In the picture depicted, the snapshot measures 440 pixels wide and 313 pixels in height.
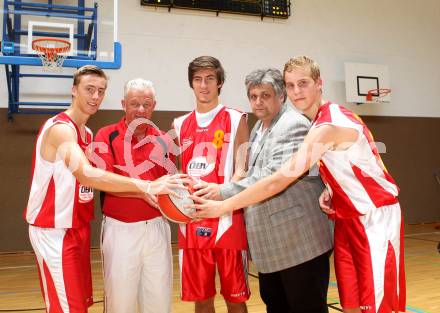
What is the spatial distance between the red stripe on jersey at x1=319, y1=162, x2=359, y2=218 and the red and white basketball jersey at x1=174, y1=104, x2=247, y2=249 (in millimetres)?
767

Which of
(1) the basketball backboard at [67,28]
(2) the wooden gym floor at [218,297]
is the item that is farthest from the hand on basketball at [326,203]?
(1) the basketball backboard at [67,28]

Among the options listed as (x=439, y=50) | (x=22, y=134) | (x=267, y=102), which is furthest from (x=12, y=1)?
(x=439, y=50)

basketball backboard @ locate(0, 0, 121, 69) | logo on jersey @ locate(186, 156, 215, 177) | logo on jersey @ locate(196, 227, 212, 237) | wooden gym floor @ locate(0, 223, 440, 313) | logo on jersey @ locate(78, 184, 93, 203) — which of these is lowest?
wooden gym floor @ locate(0, 223, 440, 313)

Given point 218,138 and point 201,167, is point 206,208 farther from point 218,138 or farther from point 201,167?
point 218,138

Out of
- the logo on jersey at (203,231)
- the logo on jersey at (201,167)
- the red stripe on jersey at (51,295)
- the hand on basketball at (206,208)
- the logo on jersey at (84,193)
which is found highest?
the logo on jersey at (201,167)

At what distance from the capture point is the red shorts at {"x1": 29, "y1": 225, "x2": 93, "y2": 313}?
2.56 metres

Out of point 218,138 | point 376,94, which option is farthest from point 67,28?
point 376,94

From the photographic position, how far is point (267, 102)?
2906 mm

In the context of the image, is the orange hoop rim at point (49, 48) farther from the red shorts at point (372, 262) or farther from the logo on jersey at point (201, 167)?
the red shorts at point (372, 262)

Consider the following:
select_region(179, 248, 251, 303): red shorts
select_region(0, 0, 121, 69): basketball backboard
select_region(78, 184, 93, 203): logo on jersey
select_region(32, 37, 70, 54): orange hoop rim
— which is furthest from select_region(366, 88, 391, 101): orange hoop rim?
select_region(78, 184, 93, 203): logo on jersey

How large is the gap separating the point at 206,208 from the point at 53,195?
991mm

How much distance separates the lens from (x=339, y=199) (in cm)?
246

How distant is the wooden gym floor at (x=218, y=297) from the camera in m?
4.46

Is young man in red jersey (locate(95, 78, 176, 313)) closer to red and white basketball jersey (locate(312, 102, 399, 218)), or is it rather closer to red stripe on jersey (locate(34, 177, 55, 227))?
red stripe on jersey (locate(34, 177, 55, 227))
